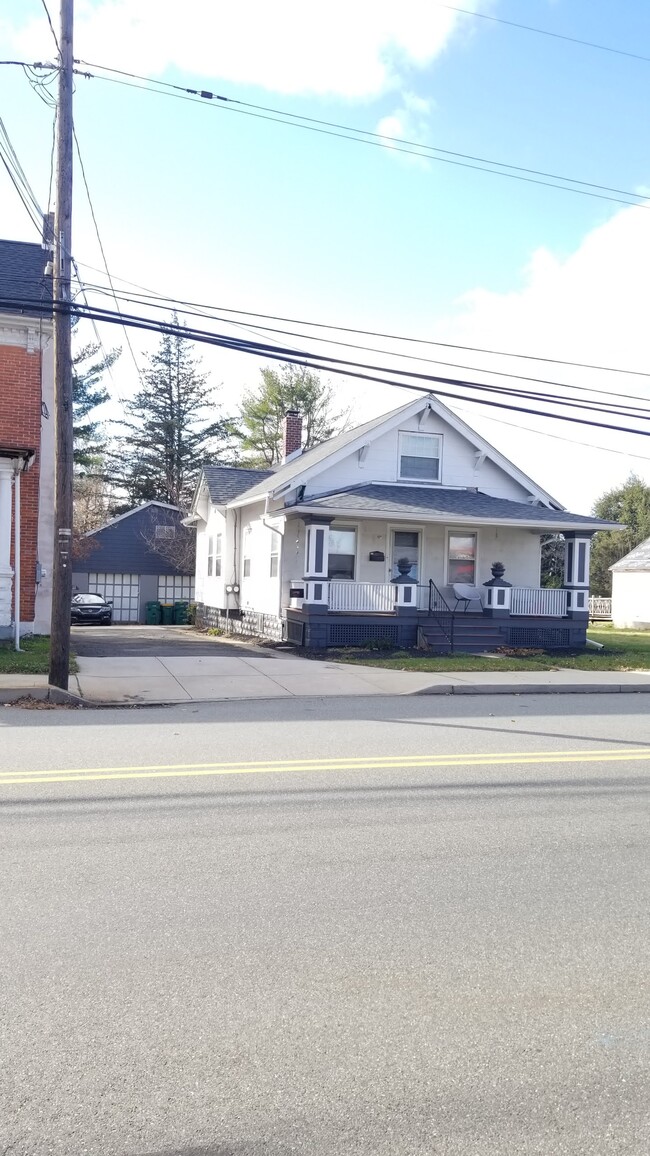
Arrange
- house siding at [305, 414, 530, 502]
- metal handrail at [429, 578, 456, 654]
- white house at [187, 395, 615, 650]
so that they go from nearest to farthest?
white house at [187, 395, 615, 650], metal handrail at [429, 578, 456, 654], house siding at [305, 414, 530, 502]

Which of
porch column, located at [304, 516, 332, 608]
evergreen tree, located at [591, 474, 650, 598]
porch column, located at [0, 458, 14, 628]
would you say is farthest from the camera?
evergreen tree, located at [591, 474, 650, 598]

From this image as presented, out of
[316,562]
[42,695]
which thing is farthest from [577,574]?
[42,695]

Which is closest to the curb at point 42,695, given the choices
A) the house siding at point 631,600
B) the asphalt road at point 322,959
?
the asphalt road at point 322,959

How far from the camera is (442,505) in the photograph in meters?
21.8

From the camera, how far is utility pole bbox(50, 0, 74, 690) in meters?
12.8

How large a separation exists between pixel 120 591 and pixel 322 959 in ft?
124

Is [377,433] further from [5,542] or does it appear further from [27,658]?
[27,658]

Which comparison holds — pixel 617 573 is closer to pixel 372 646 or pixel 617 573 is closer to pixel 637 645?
pixel 637 645

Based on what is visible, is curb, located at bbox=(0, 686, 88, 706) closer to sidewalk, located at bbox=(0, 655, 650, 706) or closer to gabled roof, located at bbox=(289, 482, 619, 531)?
sidewalk, located at bbox=(0, 655, 650, 706)

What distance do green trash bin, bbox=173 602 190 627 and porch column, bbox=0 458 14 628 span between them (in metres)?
20.2

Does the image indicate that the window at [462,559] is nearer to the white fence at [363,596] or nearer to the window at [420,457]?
the window at [420,457]

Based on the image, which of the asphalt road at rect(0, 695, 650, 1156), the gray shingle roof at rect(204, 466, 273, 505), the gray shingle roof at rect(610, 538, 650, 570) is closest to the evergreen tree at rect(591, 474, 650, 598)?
the gray shingle roof at rect(610, 538, 650, 570)

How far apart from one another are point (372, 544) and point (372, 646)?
367cm

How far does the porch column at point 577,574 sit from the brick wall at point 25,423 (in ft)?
42.0
